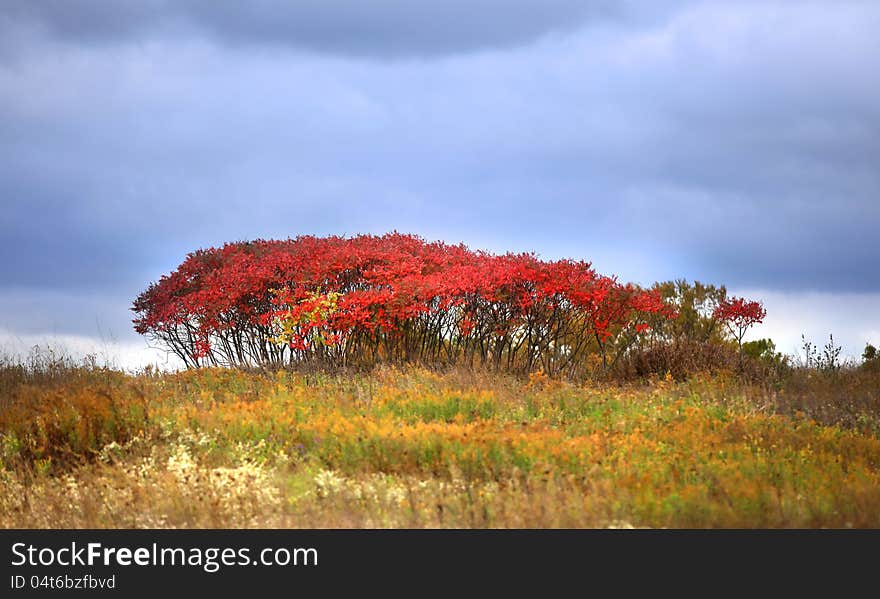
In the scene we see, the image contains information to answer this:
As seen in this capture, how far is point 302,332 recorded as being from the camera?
14695 mm

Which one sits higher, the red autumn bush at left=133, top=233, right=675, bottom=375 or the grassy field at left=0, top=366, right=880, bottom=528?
the red autumn bush at left=133, top=233, right=675, bottom=375

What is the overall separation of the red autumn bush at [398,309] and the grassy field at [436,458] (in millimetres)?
2353

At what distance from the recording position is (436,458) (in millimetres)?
8000

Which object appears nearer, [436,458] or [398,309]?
[436,458]

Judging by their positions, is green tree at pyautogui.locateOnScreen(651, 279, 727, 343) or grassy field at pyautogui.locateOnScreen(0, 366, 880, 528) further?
green tree at pyautogui.locateOnScreen(651, 279, 727, 343)

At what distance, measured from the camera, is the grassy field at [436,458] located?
6473 millimetres

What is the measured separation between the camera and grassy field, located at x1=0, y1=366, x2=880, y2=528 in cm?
647

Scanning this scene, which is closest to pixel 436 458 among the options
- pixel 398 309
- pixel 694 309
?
pixel 398 309

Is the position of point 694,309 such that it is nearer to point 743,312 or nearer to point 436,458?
point 743,312

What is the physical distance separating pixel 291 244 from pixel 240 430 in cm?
794

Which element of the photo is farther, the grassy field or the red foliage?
the red foliage

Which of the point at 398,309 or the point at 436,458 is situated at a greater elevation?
the point at 398,309

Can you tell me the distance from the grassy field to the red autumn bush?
2353mm

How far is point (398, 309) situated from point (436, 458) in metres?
6.58
